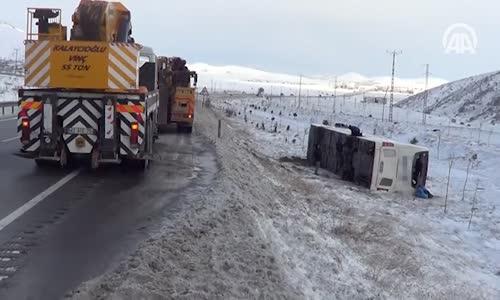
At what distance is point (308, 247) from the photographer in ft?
28.4

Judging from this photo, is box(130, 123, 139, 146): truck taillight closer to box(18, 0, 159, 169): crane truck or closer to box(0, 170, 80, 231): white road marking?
box(18, 0, 159, 169): crane truck

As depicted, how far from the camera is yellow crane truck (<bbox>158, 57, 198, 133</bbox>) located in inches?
989

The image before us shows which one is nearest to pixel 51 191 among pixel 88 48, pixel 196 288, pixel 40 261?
pixel 88 48

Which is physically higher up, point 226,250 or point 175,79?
point 175,79

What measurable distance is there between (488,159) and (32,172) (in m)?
19.4

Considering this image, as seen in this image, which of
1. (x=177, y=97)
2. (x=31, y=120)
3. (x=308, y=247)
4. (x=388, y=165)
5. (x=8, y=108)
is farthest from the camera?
(x=8, y=108)

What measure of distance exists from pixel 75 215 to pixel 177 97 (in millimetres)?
17591

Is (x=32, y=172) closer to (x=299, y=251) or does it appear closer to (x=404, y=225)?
(x=299, y=251)

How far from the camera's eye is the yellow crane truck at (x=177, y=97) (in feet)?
82.4

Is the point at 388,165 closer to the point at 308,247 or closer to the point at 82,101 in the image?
the point at 308,247

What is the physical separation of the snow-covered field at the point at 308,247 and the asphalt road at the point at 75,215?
38 centimetres

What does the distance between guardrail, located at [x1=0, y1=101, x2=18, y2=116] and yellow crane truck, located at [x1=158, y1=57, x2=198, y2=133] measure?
424 inches

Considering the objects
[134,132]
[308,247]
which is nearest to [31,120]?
[134,132]

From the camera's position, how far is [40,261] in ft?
19.8
